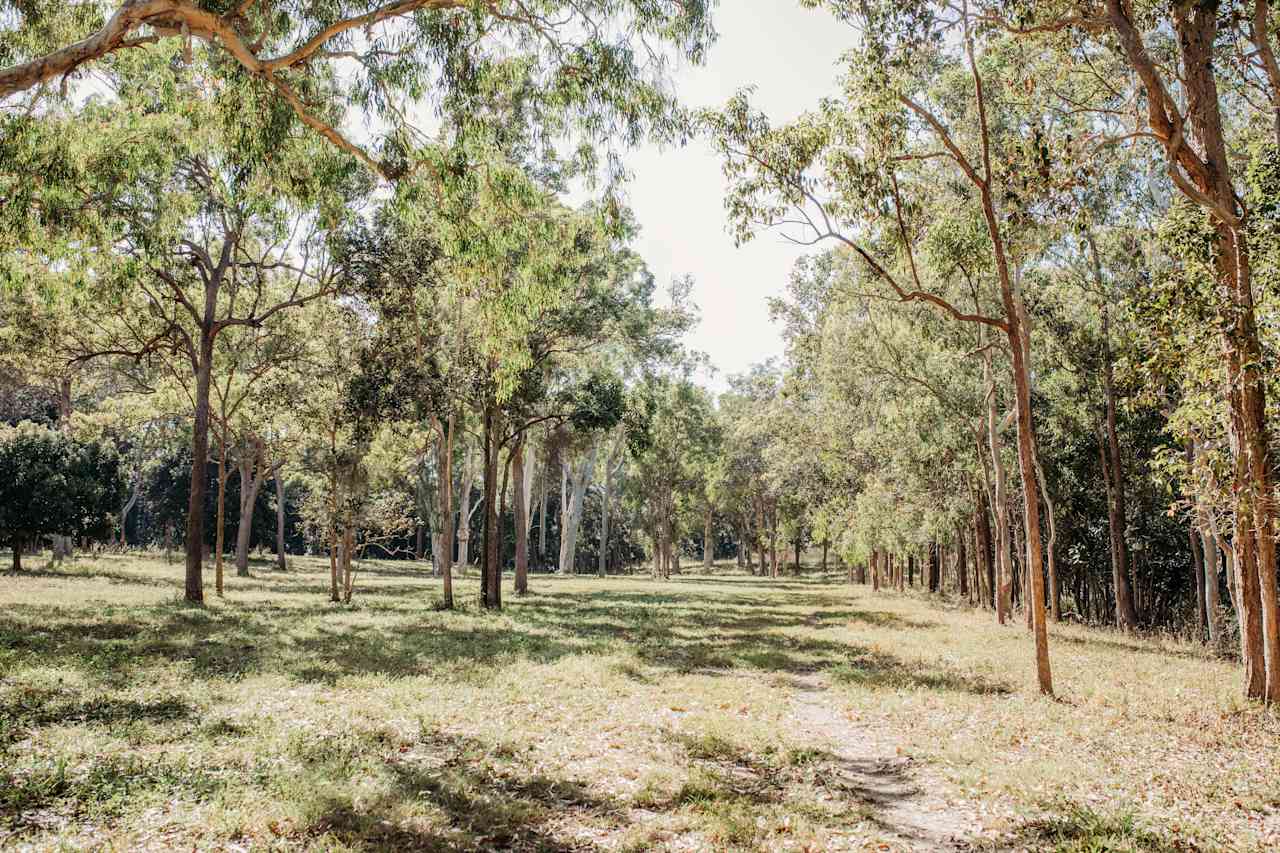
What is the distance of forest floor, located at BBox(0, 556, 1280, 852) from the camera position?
5703 millimetres

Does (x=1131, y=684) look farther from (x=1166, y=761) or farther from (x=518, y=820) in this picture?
(x=518, y=820)

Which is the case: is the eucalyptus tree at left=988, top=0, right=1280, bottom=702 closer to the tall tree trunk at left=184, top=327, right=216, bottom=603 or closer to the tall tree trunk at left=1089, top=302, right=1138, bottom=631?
the tall tree trunk at left=1089, top=302, right=1138, bottom=631

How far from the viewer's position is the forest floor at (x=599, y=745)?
570 cm

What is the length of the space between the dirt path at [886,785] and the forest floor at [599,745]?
0.03m

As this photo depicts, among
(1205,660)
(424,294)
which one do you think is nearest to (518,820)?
(1205,660)

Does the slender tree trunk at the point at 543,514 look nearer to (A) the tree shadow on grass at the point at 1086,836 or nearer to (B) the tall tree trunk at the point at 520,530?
(B) the tall tree trunk at the point at 520,530

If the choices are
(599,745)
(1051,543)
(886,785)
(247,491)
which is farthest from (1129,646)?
(247,491)

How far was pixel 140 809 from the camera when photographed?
565cm

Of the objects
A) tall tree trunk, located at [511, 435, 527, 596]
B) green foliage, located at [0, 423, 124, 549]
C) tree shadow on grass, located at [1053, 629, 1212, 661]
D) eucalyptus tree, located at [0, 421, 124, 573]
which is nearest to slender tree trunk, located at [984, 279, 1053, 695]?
tree shadow on grass, located at [1053, 629, 1212, 661]

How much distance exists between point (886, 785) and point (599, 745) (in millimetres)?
2907

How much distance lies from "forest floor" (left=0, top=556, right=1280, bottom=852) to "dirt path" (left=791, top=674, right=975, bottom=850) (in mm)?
34

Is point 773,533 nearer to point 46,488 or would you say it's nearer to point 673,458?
point 673,458

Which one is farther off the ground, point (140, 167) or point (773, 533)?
point (140, 167)

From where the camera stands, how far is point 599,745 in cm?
817
